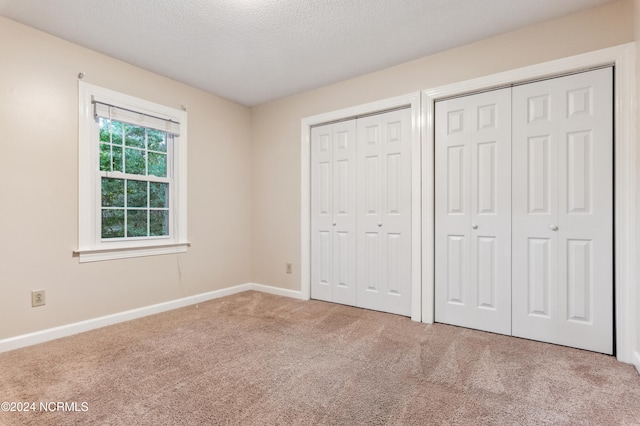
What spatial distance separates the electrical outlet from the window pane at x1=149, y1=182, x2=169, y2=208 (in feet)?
3.80

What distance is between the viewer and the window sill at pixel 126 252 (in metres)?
2.80

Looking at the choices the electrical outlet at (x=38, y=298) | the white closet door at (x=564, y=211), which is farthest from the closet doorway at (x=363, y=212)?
the electrical outlet at (x=38, y=298)

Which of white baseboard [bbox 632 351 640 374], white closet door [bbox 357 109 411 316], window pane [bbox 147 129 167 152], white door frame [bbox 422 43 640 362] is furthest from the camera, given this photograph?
window pane [bbox 147 129 167 152]

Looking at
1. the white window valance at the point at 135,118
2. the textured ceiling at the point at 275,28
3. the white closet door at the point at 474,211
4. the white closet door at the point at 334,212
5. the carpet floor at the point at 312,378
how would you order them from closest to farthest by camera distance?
the carpet floor at the point at 312,378
the textured ceiling at the point at 275,28
the white closet door at the point at 474,211
the white window valance at the point at 135,118
the white closet door at the point at 334,212

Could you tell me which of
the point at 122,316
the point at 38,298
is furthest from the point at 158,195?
the point at 38,298

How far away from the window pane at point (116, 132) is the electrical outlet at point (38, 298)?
1.39 m

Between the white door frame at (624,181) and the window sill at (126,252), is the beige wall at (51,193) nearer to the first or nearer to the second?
the window sill at (126,252)

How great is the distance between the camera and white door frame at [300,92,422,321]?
9.86 feet

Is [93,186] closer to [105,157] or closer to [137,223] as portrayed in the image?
[105,157]

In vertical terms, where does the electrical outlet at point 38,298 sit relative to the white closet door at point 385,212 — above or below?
below

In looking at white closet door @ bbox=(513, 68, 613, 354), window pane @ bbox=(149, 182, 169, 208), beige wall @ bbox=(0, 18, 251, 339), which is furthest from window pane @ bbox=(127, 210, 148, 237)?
white closet door @ bbox=(513, 68, 613, 354)

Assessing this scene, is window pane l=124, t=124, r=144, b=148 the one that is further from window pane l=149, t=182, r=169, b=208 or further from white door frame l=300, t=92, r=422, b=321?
white door frame l=300, t=92, r=422, b=321

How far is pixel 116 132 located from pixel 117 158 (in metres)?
0.24

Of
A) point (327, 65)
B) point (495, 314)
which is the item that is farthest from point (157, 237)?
point (495, 314)
